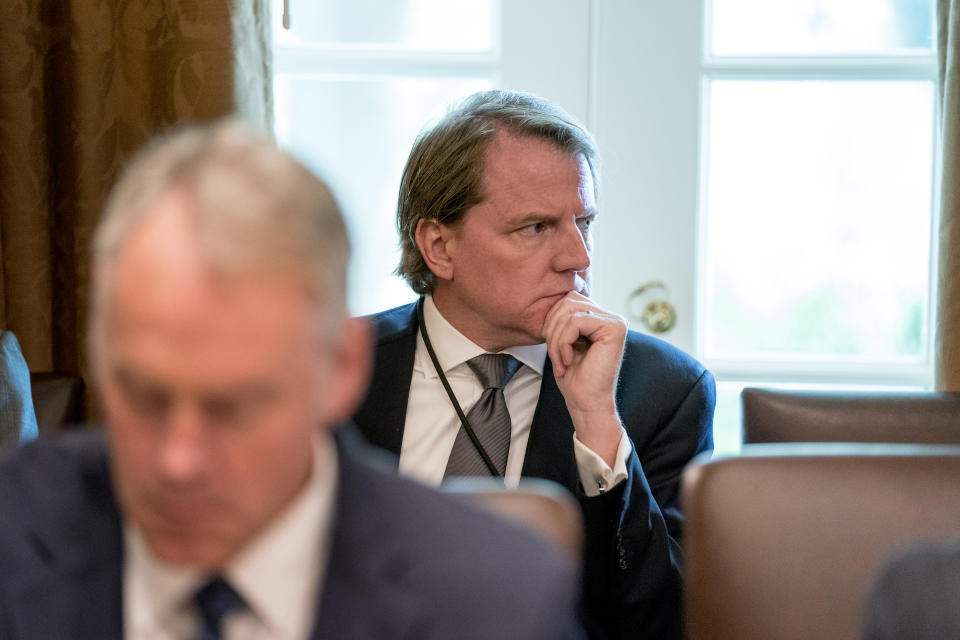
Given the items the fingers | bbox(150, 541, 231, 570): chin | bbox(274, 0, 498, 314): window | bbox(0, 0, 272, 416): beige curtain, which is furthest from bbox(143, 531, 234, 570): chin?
bbox(274, 0, 498, 314): window

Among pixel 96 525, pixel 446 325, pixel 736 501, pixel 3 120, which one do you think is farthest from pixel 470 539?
pixel 3 120

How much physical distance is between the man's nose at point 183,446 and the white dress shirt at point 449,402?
40.3 inches

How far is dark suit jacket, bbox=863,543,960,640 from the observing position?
0.89 meters

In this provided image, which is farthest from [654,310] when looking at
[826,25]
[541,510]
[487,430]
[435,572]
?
[435,572]

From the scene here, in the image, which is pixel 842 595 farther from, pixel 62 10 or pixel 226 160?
pixel 62 10

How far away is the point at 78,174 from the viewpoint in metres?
2.23

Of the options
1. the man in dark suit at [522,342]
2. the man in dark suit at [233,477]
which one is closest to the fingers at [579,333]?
the man in dark suit at [522,342]

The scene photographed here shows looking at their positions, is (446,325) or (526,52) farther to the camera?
(526,52)

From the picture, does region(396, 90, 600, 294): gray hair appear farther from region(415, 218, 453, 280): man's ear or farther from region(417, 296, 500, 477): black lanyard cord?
region(417, 296, 500, 477): black lanyard cord

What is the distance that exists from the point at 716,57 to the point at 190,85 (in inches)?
47.5

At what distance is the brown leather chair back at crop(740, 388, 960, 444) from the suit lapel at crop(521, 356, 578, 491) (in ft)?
0.93

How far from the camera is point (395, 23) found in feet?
8.22

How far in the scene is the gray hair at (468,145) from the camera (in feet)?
6.11

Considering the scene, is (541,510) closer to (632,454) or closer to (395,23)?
(632,454)
